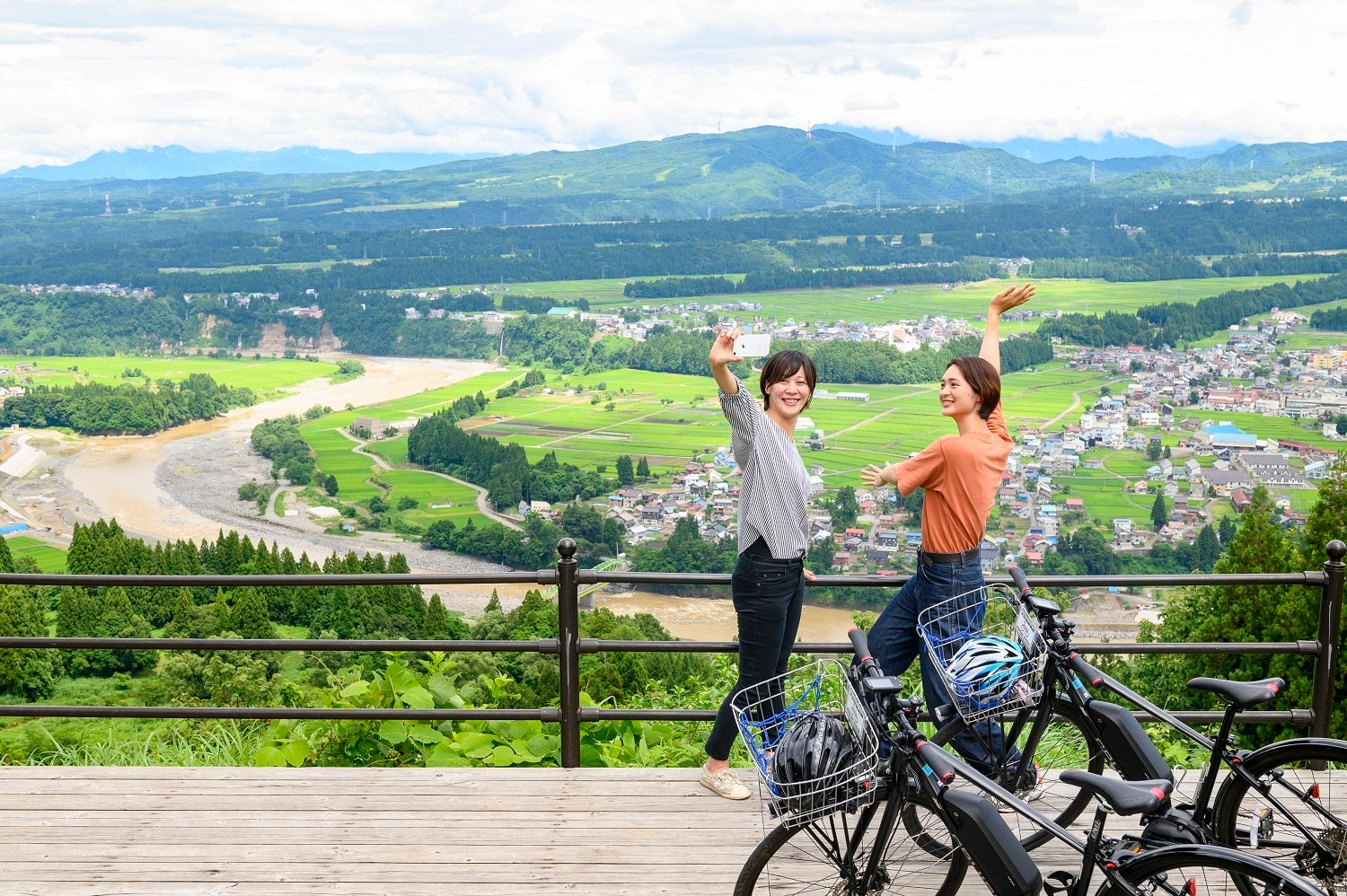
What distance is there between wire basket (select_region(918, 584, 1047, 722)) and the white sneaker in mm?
889

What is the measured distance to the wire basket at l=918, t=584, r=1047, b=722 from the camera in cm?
316

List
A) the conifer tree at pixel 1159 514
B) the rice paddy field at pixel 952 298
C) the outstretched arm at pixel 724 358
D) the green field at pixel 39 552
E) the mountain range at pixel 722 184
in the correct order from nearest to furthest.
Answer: the outstretched arm at pixel 724 358 → the green field at pixel 39 552 → the conifer tree at pixel 1159 514 → the rice paddy field at pixel 952 298 → the mountain range at pixel 722 184

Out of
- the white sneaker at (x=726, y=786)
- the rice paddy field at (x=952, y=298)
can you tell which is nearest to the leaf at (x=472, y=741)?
the white sneaker at (x=726, y=786)

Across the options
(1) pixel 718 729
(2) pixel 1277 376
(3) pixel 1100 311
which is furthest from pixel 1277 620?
(3) pixel 1100 311

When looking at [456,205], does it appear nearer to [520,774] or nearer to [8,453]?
[8,453]

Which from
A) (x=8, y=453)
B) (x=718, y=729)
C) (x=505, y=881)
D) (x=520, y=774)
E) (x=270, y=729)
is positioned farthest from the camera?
(x=8, y=453)

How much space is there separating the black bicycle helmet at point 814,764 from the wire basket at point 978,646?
578 millimetres

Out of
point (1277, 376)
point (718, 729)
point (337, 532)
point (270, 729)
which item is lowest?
point (337, 532)

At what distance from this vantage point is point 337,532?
49344mm

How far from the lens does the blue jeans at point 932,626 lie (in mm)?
3367

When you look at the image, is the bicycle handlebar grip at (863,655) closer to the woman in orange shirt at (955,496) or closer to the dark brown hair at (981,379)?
the woman in orange shirt at (955,496)

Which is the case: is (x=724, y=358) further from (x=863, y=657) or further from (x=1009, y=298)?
(x=1009, y=298)

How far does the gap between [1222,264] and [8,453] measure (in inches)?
3505

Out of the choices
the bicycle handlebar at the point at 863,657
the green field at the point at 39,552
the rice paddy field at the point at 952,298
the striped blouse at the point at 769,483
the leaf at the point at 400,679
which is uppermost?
the striped blouse at the point at 769,483
